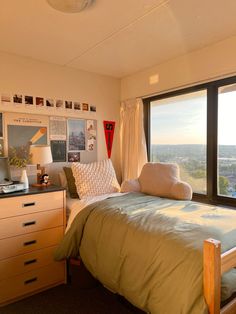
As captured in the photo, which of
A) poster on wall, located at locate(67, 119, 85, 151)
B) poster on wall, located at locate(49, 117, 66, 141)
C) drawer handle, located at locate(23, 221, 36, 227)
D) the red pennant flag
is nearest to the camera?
drawer handle, located at locate(23, 221, 36, 227)

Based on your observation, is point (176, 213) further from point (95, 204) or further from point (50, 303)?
point (50, 303)

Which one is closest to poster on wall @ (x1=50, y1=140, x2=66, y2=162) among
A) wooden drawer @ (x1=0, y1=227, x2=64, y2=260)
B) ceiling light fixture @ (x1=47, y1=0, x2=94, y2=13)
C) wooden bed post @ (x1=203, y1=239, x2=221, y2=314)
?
wooden drawer @ (x1=0, y1=227, x2=64, y2=260)

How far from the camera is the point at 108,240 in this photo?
173 centimetres

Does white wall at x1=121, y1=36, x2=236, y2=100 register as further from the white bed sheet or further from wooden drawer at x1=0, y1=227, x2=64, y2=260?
wooden drawer at x1=0, y1=227, x2=64, y2=260

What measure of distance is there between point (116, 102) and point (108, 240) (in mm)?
2150

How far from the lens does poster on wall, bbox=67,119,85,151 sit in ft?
9.55

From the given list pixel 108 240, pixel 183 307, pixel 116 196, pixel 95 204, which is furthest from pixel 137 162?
pixel 183 307

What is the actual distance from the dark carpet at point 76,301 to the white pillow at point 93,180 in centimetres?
73

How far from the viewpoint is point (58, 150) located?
2.83 m

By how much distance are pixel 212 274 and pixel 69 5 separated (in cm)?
181

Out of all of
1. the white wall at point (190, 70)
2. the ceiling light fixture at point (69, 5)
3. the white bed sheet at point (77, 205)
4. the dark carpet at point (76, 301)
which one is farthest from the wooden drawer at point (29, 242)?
the white wall at point (190, 70)

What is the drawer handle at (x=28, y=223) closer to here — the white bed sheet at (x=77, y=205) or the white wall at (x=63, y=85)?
the white bed sheet at (x=77, y=205)

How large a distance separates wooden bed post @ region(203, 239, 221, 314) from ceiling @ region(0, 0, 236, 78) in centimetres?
159

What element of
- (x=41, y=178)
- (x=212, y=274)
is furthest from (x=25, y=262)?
(x=212, y=274)
